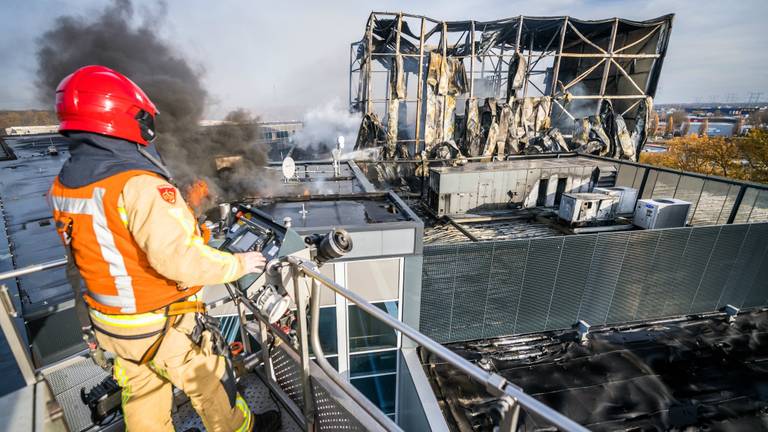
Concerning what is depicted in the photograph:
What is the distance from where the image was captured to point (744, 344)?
938 centimetres

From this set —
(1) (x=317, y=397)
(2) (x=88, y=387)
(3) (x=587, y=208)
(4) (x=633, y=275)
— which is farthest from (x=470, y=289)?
(3) (x=587, y=208)

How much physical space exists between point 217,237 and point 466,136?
1970 centimetres

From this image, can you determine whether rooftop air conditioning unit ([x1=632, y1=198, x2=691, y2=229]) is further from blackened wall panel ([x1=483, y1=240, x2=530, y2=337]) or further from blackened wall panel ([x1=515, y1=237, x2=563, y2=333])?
blackened wall panel ([x1=483, y1=240, x2=530, y2=337])

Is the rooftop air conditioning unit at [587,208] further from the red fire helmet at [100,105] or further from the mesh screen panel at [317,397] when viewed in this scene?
the red fire helmet at [100,105]

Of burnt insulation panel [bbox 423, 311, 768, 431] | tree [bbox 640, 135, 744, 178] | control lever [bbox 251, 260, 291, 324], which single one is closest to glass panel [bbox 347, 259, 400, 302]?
burnt insulation panel [bbox 423, 311, 768, 431]

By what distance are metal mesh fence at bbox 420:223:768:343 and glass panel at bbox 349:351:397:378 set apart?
118 cm

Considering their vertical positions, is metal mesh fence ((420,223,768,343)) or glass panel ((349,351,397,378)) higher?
metal mesh fence ((420,223,768,343))

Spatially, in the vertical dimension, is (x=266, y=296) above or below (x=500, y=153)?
above

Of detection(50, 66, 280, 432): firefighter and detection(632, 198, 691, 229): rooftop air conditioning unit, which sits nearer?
detection(50, 66, 280, 432): firefighter

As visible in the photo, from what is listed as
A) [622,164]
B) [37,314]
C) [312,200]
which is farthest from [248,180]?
[622,164]

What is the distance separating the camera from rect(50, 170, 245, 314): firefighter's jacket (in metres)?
1.67

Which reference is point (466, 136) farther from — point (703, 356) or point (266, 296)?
point (266, 296)

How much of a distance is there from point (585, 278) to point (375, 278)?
625cm

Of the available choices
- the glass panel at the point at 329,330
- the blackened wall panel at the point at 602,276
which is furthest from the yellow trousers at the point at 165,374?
the blackened wall panel at the point at 602,276
